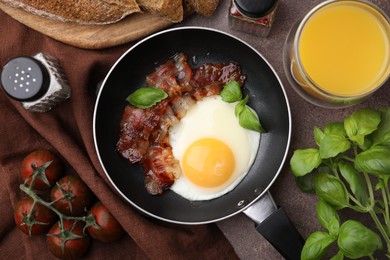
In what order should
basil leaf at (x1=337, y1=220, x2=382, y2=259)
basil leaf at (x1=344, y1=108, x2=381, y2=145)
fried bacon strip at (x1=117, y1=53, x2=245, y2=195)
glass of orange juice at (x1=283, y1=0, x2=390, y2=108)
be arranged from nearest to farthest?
basil leaf at (x1=337, y1=220, x2=382, y2=259)
basil leaf at (x1=344, y1=108, x2=381, y2=145)
glass of orange juice at (x1=283, y1=0, x2=390, y2=108)
fried bacon strip at (x1=117, y1=53, x2=245, y2=195)

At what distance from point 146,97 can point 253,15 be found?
1.45ft

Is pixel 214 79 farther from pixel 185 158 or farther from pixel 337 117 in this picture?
pixel 337 117

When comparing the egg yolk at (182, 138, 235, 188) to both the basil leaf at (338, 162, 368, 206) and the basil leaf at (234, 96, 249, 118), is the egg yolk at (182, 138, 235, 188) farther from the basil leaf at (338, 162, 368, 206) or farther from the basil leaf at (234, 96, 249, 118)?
the basil leaf at (338, 162, 368, 206)

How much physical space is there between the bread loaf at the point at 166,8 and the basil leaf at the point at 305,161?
0.58m

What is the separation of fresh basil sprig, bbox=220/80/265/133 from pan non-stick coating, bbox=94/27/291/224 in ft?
0.33

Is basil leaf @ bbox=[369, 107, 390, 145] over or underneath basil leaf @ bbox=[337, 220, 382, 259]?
over

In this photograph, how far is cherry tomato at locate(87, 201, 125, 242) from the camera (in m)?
1.68

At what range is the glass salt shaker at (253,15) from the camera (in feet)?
4.76

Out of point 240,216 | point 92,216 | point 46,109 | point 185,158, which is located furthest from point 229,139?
point 46,109

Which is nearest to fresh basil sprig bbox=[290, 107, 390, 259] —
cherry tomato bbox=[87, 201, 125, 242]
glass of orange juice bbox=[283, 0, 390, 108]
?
glass of orange juice bbox=[283, 0, 390, 108]

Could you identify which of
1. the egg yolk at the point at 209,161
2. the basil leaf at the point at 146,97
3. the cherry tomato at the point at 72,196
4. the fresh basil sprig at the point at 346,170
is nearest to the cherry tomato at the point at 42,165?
the cherry tomato at the point at 72,196

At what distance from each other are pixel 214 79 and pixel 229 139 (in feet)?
0.69

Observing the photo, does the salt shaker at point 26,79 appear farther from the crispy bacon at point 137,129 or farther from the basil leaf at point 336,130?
the basil leaf at point 336,130

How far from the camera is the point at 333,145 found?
1.39m
